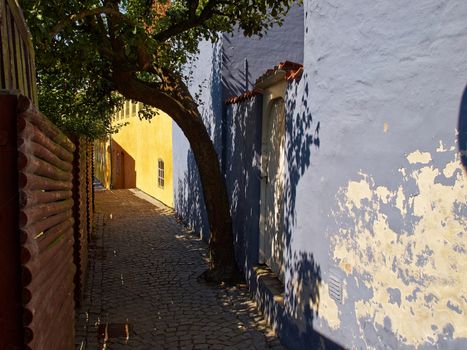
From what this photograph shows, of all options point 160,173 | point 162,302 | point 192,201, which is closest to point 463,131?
point 162,302

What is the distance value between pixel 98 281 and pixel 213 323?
2.66 meters

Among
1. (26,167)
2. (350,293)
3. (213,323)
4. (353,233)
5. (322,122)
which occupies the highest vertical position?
(322,122)

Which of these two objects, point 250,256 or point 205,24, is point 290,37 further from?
point 250,256

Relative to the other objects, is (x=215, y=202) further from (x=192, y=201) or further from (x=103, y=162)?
(x=103, y=162)

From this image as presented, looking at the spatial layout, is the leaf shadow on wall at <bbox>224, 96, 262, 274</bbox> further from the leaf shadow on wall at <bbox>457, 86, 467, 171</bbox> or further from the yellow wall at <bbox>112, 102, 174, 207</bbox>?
the yellow wall at <bbox>112, 102, 174, 207</bbox>

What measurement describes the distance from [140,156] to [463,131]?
1948 cm

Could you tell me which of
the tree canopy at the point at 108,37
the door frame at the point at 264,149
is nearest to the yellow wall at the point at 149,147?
the tree canopy at the point at 108,37

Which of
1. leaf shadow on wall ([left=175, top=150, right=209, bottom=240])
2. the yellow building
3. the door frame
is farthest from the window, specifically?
the door frame

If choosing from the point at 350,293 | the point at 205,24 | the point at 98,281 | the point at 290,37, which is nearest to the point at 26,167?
the point at 350,293

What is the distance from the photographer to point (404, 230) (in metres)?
3.16

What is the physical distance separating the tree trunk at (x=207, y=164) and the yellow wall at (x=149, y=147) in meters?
7.01

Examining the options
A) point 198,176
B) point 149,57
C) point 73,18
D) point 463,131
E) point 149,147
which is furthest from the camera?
point 149,147

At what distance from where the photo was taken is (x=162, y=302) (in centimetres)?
654

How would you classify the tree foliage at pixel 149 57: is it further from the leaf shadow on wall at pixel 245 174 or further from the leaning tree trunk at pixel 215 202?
the leaf shadow on wall at pixel 245 174
